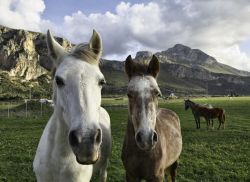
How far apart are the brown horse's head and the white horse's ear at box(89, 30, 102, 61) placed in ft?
4.23

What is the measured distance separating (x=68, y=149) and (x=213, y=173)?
26.3ft

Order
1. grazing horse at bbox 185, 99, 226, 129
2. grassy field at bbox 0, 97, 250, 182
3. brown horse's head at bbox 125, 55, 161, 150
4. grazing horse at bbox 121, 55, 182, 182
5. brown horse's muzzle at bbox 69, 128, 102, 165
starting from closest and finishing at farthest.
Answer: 1. brown horse's muzzle at bbox 69, 128, 102, 165
2. brown horse's head at bbox 125, 55, 161, 150
3. grazing horse at bbox 121, 55, 182, 182
4. grassy field at bbox 0, 97, 250, 182
5. grazing horse at bbox 185, 99, 226, 129

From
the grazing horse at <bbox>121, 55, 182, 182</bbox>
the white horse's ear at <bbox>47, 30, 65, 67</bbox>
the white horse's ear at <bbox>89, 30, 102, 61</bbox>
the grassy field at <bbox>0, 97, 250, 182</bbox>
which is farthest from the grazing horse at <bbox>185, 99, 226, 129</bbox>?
the white horse's ear at <bbox>47, 30, 65, 67</bbox>

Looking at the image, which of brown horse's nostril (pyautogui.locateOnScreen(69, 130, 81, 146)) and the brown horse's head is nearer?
brown horse's nostril (pyautogui.locateOnScreen(69, 130, 81, 146))

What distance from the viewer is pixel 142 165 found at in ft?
19.4

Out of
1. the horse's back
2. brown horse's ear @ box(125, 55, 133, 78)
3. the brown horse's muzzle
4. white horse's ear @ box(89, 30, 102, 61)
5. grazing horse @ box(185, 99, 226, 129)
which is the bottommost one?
grazing horse @ box(185, 99, 226, 129)

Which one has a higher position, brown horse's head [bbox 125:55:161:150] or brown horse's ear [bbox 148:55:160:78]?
brown horse's ear [bbox 148:55:160:78]

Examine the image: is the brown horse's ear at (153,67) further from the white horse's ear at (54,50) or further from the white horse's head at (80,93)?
the white horse's ear at (54,50)

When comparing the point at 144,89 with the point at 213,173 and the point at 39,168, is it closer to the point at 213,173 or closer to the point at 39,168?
the point at 39,168

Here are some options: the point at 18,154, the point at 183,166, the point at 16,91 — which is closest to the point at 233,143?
the point at 183,166

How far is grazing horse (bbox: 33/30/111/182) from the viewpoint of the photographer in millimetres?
3545

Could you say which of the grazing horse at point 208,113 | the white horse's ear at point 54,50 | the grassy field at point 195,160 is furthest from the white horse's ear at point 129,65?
the grazing horse at point 208,113

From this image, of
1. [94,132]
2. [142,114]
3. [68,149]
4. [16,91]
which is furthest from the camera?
[16,91]

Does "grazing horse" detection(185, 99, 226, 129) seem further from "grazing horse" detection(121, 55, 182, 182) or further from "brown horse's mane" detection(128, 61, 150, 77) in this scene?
"brown horse's mane" detection(128, 61, 150, 77)
